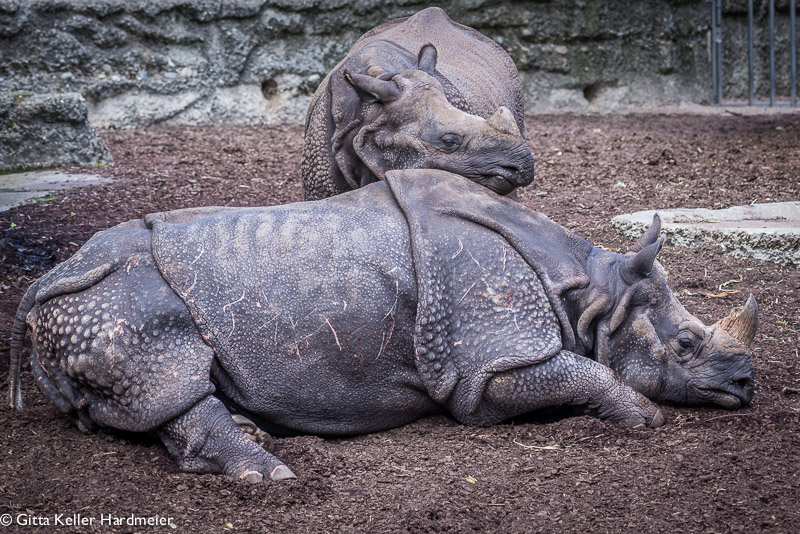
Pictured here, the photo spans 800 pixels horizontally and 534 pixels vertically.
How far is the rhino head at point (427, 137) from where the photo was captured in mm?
4469

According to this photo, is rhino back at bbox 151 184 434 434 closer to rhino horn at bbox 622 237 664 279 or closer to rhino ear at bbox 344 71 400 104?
rhino horn at bbox 622 237 664 279

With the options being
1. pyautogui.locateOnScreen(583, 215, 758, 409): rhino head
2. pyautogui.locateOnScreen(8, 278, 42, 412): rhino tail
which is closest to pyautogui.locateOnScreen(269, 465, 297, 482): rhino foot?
pyautogui.locateOnScreen(8, 278, 42, 412): rhino tail

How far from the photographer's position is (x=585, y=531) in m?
3.10

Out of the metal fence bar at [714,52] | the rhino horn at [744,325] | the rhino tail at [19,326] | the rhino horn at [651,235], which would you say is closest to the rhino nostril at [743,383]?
the rhino horn at [744,325]

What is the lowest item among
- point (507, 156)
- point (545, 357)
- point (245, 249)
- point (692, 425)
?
point (692, 425)

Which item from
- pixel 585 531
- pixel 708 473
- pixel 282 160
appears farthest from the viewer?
pixel 282 160

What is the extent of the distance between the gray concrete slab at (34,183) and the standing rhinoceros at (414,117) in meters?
2.62

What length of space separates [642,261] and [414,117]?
1407 millimetres

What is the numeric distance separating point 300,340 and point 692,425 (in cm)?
164

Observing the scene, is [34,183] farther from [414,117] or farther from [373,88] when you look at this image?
[414,117]

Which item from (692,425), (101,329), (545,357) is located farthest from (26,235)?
(692,425)

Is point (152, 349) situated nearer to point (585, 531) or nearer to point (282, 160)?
point (585, 531)

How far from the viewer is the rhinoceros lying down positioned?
376 cm

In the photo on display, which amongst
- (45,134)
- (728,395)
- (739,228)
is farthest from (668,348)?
(45,134)
